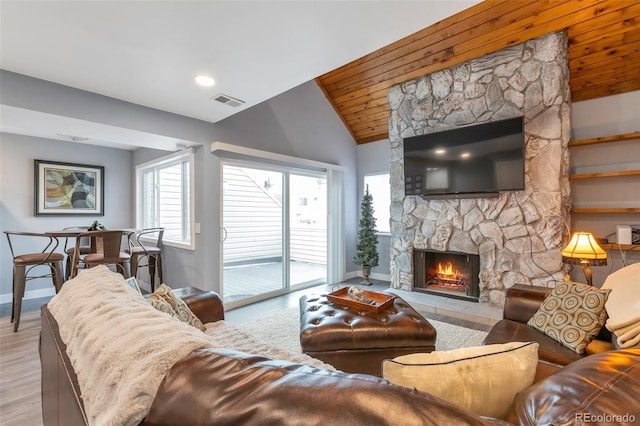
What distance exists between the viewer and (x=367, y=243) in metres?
5.04

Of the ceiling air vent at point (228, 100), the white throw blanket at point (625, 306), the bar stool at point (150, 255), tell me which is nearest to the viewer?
the white throw blanket at point (625, 306)

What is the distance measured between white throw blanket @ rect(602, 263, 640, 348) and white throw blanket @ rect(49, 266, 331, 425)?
6.04 feet

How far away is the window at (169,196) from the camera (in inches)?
152

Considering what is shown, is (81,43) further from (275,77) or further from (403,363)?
(403,363)

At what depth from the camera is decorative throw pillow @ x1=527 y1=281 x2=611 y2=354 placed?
5.54ft

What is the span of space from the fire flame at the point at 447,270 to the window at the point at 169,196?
3398 millimetres

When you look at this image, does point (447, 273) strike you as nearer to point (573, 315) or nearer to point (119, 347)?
point (573, 315)

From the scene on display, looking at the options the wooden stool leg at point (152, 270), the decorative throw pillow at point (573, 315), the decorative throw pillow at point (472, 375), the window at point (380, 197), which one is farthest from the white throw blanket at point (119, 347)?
the window at point (380, 197)

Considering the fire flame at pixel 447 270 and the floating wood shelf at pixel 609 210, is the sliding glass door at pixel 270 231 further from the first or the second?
the floating wood shelf at pixel 609 210

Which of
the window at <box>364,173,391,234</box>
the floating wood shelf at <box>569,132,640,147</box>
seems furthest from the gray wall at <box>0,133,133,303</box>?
the floating wood shelf at <box>569,132,640,147</box>

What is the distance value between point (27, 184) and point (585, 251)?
21.9ft

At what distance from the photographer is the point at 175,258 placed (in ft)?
12.7

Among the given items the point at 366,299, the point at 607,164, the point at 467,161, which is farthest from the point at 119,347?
the point at 607,164

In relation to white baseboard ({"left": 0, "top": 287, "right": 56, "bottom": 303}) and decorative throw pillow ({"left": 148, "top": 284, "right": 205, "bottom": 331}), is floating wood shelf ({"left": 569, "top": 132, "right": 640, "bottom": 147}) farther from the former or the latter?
white baseboard ({"left": 0, "top": 287, "right": 56, "bottom": 303})
